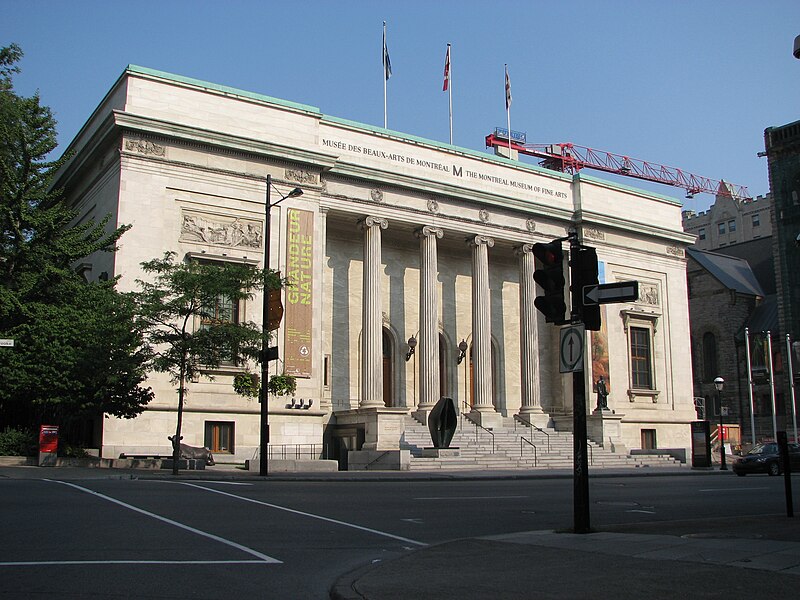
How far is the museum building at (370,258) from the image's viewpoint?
37.3 meters

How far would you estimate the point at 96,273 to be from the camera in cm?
3953

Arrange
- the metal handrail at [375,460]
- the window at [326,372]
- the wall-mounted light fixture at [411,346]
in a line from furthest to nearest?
the wall-mounted light fixture at [411,346]
the window at [326,372]
the metal handrail at [375,460]

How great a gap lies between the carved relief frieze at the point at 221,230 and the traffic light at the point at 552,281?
2826cm

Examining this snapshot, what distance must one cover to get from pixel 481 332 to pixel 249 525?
1367 inches

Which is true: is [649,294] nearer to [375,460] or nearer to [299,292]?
[299,292]

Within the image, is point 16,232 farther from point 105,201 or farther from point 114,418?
point 114,418

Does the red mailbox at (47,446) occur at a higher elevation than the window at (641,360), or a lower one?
lower

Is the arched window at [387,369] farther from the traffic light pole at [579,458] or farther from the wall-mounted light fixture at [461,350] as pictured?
the traffic light pole at [579,458]

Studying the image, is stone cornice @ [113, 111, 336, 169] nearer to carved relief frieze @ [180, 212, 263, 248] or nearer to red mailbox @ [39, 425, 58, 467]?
carved relief frieze @ [180, 212, 263, 248]

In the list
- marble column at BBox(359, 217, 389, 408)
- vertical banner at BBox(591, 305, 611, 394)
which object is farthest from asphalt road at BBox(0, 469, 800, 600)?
vertical banner at BBox(591, 305, 611, 394)

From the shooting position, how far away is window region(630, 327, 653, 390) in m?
53.6

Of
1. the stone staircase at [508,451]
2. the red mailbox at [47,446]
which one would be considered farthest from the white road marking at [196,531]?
the stone staircase at [508,451]

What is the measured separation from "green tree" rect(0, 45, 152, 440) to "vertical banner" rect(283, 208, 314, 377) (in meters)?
7.59

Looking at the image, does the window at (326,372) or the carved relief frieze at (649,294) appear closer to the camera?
the window at (326,372)
